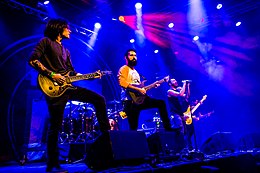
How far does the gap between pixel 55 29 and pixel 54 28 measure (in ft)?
0.07

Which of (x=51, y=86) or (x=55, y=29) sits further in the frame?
(x=55, y=29)

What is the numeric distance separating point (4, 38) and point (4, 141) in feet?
11.8

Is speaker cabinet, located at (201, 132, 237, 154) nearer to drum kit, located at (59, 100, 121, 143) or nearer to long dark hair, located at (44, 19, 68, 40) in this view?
drum kit, located at (59, 100, 121, 143)

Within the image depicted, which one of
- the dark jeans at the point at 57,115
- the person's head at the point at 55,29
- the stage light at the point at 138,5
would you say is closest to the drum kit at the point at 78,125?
the dark jeans at the point at 57,115

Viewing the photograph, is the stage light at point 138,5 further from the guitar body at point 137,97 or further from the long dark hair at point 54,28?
the long dark hair at point 54,28

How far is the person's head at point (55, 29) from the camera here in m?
3.73

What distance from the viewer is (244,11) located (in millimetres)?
10719

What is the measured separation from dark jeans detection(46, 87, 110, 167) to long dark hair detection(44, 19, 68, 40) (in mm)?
995

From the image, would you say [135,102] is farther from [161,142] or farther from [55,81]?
[55,81]

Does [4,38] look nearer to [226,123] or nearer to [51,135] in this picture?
[51,135]

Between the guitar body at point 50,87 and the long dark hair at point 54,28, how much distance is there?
81cm

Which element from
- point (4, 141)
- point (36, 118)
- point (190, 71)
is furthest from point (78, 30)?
point (190, 71)

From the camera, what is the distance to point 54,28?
3.74 metres

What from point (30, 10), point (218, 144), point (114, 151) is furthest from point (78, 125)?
point (114, 151)
